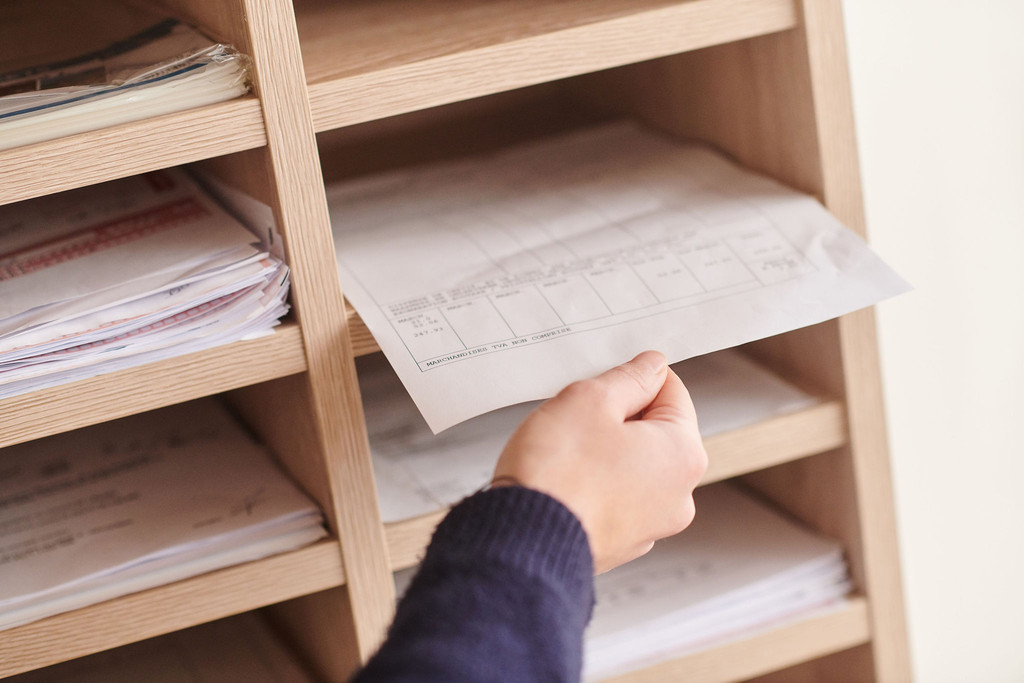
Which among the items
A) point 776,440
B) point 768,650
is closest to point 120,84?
point 776,440

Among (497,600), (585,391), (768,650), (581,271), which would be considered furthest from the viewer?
(768,650)

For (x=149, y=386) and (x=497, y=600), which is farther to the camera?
(x=149, y=386)

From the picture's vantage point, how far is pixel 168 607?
646 millimetres

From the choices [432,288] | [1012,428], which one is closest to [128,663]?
[432,288]

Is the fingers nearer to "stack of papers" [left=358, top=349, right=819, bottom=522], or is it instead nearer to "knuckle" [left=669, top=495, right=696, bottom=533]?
"knuckle" [left=669, top=495, right=696, bottom=533]

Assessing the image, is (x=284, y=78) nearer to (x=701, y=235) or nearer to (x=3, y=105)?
(x=3, y=105)

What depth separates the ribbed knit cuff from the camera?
45 cm

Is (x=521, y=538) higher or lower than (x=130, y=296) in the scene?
lower

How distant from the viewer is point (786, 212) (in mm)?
728

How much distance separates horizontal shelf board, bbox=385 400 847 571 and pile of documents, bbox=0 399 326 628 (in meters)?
0.12

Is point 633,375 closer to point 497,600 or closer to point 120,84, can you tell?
point 497,600

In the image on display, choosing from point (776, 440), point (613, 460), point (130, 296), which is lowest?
point (776, 440)

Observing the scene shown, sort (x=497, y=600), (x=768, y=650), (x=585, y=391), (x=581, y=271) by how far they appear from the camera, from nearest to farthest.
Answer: (x=497, y=600) < (x=585, y=391) < (x=581, y=271) < (x=768, y=650)

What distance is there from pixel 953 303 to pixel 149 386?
694 millimetres
